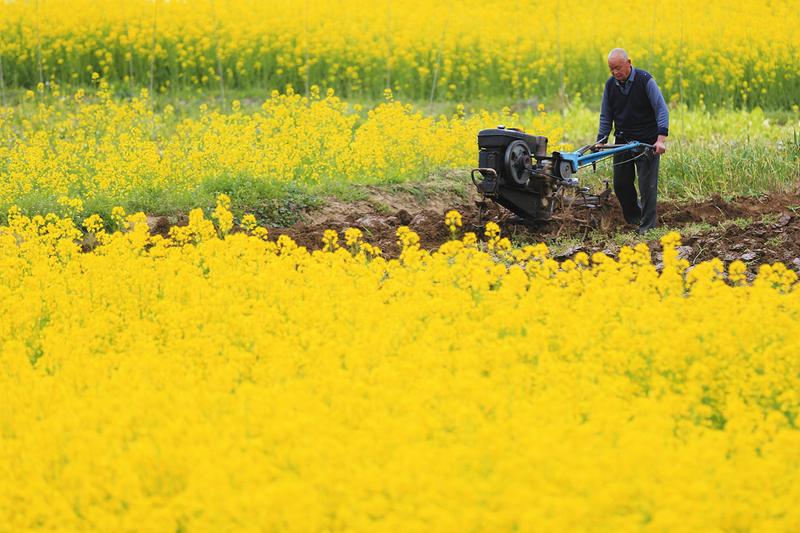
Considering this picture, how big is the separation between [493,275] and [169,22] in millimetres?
14697

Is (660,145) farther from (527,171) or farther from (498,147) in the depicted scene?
(498,147)

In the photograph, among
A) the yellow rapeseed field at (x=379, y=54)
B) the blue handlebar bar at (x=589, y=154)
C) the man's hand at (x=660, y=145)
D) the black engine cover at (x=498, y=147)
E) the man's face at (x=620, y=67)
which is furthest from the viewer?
the yellow rapeseed field at (x=379, y=54)

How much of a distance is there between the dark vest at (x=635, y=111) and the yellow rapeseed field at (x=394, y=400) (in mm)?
3646

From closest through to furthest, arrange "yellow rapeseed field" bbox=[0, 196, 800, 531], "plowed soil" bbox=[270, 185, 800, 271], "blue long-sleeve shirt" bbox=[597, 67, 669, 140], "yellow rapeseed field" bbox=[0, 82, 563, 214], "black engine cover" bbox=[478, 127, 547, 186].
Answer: "yellow rapeseed field" bbox=[0, 196, 800, 531] < "plowed soil" bbox=[270, 185, 800, 271] < "black engine cover" bbox=[478, 127, 547, 186] < "blue long-sleeve shirt" bbox=[597, 67, 669, 140] < "yellow rapeseed field" bbox=[0, 82, 563, 214]

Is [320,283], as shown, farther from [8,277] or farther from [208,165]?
[208,165]

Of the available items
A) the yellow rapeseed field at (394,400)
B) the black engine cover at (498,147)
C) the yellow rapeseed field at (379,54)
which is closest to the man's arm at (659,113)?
the black engine cover at (498,147)

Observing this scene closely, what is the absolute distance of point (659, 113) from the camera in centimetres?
1097

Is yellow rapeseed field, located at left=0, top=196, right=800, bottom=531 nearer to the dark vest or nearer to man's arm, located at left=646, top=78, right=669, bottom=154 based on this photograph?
man's arm, located at left=646, top=78, right=669, bottom=154

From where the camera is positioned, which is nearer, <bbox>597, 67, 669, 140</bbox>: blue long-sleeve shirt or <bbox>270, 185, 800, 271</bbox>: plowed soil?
<bbox>270, 185, 800, 271</bbox>: plowed soil

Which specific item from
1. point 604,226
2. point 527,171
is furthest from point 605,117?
point 527,171

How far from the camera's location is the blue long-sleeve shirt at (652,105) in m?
10.9

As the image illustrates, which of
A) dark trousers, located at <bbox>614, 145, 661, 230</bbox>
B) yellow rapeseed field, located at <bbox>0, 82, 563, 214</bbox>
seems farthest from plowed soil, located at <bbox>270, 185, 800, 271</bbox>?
yellow rapeseed field, located at <bbox>0, 82, 563, 214</bbox>

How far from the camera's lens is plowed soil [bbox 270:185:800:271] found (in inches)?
389

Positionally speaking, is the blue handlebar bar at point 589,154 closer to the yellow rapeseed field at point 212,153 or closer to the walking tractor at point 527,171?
the walking tractor at point 527,171
